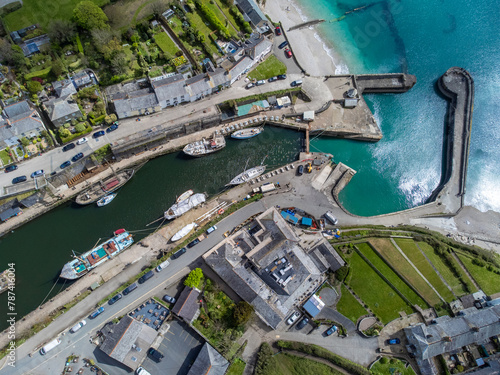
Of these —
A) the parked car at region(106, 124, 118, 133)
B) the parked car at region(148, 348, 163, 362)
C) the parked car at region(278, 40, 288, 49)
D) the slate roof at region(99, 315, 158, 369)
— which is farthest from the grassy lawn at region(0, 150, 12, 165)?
the parked car at region(278, 40, 288, 49)

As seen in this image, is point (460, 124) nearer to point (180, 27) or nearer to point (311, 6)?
point (311, 6)

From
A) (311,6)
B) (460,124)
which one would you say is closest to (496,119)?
(460,124)

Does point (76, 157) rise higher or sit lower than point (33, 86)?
lower

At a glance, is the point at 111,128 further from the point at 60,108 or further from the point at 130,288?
the point at 130,288

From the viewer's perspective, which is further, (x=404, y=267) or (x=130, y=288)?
(x=404, y=267)

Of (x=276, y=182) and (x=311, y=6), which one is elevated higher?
(x=311, y=6)

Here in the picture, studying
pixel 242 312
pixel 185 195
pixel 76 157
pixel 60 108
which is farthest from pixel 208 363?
pixel 60 108
